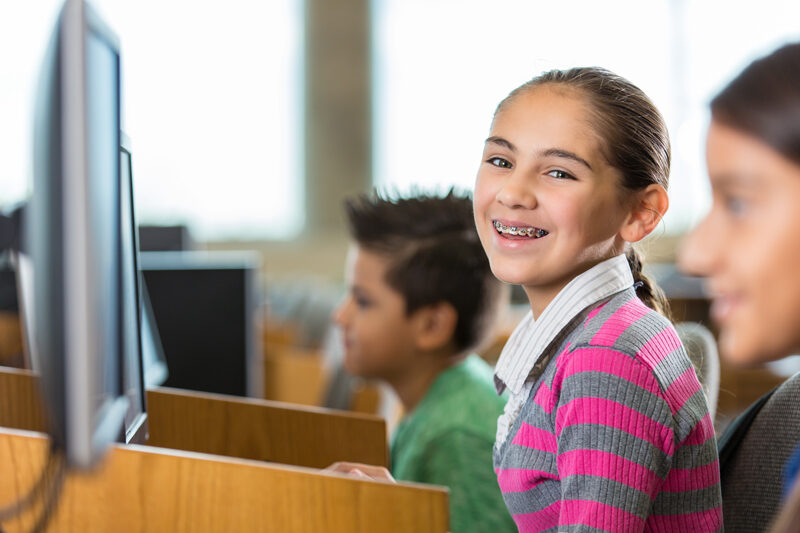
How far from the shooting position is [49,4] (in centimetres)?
605

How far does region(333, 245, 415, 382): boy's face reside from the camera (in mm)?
1576

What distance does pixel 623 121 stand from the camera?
2.87 ft

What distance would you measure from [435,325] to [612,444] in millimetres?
843

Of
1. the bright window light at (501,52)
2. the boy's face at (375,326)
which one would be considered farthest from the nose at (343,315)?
the bright window light at (501,52)

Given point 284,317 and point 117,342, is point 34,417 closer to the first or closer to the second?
point 117,342

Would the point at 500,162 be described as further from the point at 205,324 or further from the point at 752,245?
the point at 205,324

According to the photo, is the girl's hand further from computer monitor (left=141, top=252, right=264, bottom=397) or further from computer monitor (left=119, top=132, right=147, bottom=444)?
computer monitor (left=141, top=252, right=264, bottom=397)

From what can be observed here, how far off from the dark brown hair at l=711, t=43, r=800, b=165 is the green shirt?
2.23 ft

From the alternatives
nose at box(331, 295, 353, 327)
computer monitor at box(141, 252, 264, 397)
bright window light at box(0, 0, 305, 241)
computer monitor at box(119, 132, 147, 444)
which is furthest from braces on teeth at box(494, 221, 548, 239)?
bright window light at box(0, 0, 305, 241)

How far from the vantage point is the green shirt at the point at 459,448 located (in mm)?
1147

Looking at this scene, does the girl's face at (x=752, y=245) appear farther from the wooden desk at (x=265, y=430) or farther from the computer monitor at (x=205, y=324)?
the computer monitor at (x=205, y=324)

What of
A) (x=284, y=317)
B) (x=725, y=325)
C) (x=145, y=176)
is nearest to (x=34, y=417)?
(x=725, y=325)

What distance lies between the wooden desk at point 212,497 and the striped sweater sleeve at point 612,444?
11 cm

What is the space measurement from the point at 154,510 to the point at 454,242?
93cm
